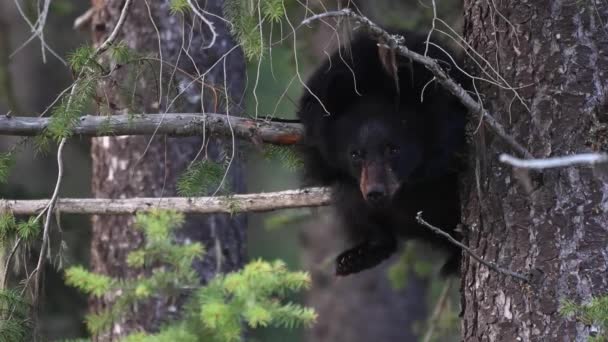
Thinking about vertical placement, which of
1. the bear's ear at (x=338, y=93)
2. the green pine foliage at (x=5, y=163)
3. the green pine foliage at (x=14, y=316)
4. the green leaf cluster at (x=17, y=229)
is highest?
the bear's ear at (x=338, y=93)

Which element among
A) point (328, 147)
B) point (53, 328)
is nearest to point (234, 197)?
point (328, 147)

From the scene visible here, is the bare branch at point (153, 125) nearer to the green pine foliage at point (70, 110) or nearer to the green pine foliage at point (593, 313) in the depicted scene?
the green pine foliage at point (70, 110)

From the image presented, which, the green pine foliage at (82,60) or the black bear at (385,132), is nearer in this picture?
the green pine foliage at (82,60)

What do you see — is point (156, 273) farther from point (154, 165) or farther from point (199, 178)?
point (154, 165)

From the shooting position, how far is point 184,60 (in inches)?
224

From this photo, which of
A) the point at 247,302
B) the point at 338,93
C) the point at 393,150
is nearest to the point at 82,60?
the point at 247,302

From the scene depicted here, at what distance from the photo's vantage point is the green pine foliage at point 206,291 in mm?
3473

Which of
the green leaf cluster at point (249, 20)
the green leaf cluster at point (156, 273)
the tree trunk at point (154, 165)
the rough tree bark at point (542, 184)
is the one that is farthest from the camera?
the tree trunk at point (154, 165)

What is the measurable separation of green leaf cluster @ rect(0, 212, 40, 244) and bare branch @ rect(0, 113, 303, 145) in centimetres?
32

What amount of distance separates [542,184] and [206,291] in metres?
1.29

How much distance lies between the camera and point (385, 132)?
4023 mm

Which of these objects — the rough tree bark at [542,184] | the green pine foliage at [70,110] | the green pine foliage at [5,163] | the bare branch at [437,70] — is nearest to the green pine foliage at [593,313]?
the rough tree bark at [542,184]

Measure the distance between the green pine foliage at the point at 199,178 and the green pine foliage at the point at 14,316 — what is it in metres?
0.70

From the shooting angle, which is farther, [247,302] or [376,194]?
[376,194]
